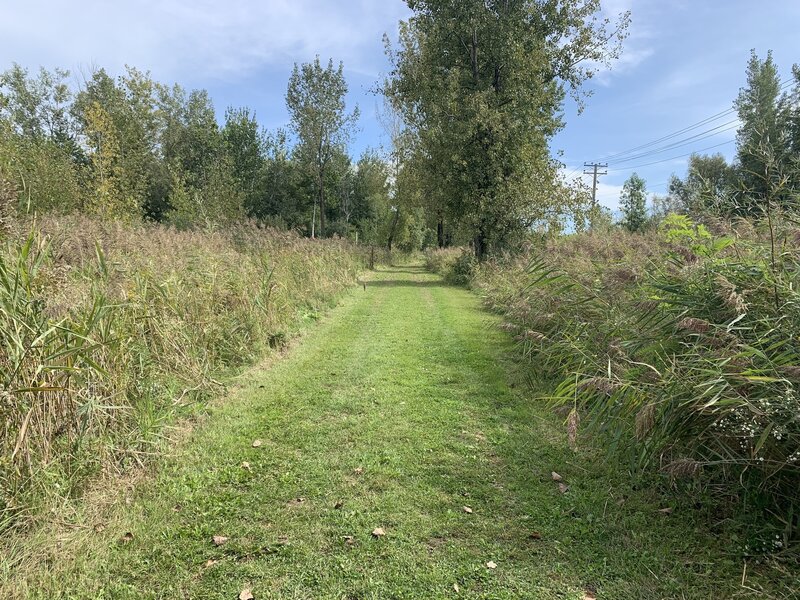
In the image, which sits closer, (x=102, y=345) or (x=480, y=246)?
(x=102, y=345)

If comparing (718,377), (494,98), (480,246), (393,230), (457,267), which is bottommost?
(718,377)

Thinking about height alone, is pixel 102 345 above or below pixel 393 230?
below

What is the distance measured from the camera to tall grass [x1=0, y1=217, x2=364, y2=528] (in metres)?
2.71

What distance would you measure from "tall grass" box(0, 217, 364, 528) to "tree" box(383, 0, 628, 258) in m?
13.3

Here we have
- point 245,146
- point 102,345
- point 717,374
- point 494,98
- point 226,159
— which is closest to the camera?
point 717,374

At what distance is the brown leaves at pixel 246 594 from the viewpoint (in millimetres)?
2354

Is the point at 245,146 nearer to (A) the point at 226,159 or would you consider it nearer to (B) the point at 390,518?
(A) the point at 226,159

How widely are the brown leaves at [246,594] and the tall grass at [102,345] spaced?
1345 mm

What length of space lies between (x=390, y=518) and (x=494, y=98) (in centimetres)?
1862

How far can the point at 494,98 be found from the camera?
18609 millimetres

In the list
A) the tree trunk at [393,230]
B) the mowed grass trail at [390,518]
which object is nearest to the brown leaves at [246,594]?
the mowed grass trail at [390,518]

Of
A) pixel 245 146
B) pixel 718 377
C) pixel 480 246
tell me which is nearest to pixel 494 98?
pixel 480 246

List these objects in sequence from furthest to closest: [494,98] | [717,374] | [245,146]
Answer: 1. [245,146]
2. [494,98]
3. [717,374]

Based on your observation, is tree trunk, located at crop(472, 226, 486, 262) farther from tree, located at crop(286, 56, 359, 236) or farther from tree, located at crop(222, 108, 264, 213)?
tree, located at crop(222, 108, 264, 213)
